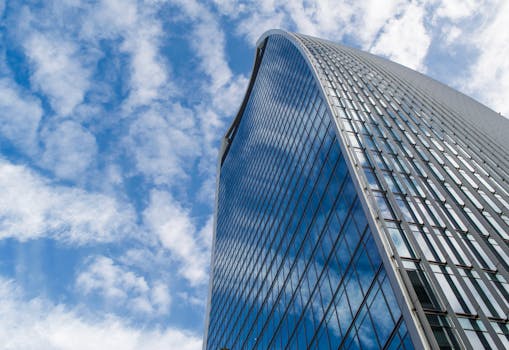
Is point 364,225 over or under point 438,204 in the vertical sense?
under

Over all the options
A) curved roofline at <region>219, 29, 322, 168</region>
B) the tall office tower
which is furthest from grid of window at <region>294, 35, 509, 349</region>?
curved roofline at <region>219, 29, 322, 168</region>

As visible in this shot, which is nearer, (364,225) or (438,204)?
(364,225)

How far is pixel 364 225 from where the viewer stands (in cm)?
2395

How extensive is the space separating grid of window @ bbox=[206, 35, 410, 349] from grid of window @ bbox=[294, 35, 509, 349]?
1.51 m

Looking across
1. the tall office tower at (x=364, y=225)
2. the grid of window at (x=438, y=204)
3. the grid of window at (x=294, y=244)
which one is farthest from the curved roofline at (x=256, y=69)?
the grid of window at (x=438, y=204)

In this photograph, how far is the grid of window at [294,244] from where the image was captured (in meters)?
23.1

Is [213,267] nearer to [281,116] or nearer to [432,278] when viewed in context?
[281,116]

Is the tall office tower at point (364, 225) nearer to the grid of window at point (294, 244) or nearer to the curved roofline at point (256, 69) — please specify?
the grid of window at point (294, 244)

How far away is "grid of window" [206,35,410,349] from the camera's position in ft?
75.9

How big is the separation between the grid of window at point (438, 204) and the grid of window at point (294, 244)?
4.94ft

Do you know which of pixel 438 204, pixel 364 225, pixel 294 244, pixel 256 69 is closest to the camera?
pixel 364 225

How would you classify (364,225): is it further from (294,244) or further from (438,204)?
(294,244)

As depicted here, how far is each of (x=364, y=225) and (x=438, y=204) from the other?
4589 millimetres

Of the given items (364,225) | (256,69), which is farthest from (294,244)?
(256,69)
